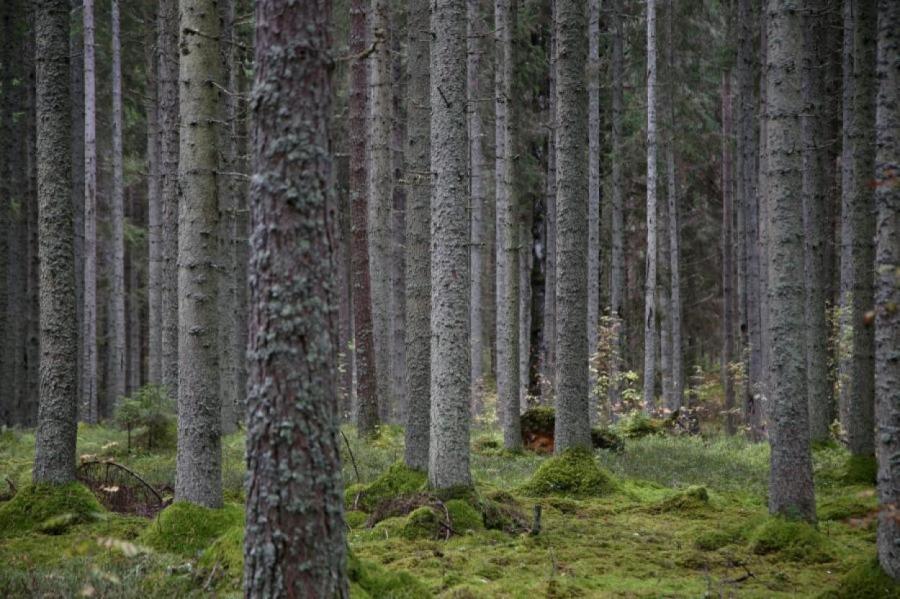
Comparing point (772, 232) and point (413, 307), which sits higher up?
point (772, 232)

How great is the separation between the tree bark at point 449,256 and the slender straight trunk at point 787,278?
3233 mm

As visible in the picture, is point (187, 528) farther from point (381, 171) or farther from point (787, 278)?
point (381, 171)

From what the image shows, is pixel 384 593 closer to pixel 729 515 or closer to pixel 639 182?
pixel 729 515

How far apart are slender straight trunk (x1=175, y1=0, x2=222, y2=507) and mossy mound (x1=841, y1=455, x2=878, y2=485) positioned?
30.5ft

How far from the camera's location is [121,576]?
616 cm

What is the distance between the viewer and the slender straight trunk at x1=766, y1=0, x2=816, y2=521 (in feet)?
25.8

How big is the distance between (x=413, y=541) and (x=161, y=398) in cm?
950

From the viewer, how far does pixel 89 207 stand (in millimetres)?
20547

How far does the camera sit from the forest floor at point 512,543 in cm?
596

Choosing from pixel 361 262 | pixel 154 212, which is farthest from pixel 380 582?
pixel 154 212

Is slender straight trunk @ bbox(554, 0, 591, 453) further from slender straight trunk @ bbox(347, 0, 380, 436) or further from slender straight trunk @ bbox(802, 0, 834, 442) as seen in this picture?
slender straight trunk @ bbox(347, 0, 380, 436)

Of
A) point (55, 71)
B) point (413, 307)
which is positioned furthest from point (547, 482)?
point (55, 71)

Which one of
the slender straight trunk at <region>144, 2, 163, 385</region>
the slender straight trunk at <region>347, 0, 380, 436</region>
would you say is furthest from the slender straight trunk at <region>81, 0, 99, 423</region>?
the slender straight trunk at <region>347, 0, 380, 436</region>

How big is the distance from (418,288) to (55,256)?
13.8ft
